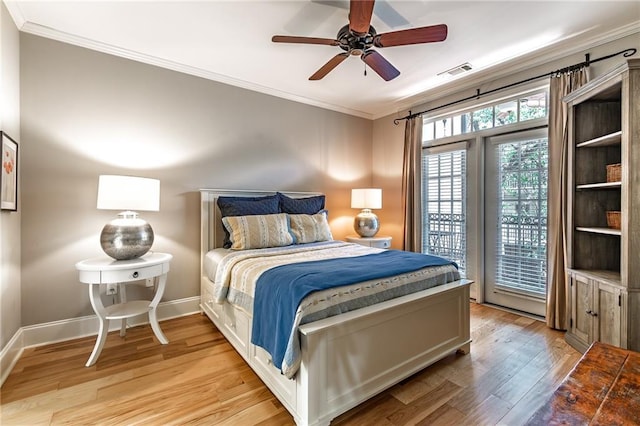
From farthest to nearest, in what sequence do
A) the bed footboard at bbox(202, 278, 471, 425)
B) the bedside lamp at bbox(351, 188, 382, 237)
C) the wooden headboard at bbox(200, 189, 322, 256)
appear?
1. the bedside lamp at bbox(351, 188, 382, 237)
2. the wooden headboard at bbox(200, 189, 322, 256)
3. the bed footboard at bbox(202, 278, 471, 425)

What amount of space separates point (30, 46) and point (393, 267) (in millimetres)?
3408

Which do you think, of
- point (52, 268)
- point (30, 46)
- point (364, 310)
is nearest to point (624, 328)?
point (364, 310)

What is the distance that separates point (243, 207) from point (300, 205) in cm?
74

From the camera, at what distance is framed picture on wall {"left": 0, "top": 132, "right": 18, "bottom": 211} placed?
1951 mm

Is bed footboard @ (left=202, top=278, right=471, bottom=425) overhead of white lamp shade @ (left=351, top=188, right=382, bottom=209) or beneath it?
beneath

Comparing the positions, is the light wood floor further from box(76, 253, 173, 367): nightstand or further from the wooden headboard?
the wooden headboard

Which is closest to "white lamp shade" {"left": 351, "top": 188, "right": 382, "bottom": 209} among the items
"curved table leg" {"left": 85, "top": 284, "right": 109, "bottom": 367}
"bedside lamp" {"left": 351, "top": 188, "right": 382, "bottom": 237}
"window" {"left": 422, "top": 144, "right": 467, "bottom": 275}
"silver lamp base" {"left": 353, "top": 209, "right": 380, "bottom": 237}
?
"bedside lamp" {"left": 351, "top": 188, "right": 382, "bottom": 237}

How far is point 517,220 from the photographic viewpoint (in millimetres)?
3211

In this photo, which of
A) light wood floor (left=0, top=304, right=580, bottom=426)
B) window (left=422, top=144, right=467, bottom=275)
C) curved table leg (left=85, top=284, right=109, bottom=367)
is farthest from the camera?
window (left=422, top=144, right=467, bottom=275)

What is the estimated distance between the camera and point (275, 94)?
12.3ft

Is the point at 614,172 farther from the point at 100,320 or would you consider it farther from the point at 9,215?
the point at 9,215

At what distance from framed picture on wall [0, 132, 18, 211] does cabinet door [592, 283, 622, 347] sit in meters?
4.23

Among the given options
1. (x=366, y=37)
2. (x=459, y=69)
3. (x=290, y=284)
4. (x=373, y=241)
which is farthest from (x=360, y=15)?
(x=373, y=241)

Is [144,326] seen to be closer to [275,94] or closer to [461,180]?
[275,94]
